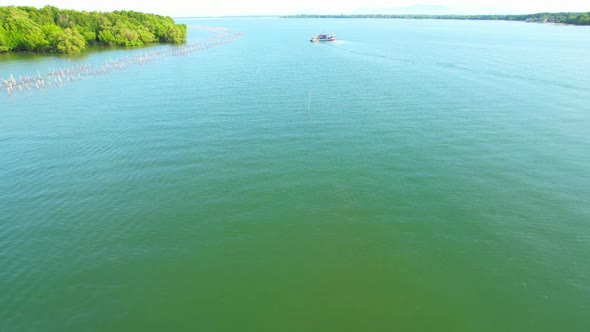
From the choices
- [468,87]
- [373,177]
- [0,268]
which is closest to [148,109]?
[0,268]

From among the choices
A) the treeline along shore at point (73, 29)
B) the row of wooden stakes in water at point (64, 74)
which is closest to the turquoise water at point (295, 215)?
the row of wooden stakes in water at point (64, 74)

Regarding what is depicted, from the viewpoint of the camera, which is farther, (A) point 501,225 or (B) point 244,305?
(A) point 501,225

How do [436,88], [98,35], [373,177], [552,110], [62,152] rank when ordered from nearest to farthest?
[373,177]
[62,152]
[552,110]
[436,88]
[98,35]

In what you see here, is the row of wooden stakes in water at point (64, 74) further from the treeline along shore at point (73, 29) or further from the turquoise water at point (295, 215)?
the treeline along shore at point (73, 29)

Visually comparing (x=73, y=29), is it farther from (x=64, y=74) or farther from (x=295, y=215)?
(x=295, y=215)

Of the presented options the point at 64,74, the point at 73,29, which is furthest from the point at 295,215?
the point at 73,29

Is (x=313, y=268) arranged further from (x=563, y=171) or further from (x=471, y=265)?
(x=563, y=171)
